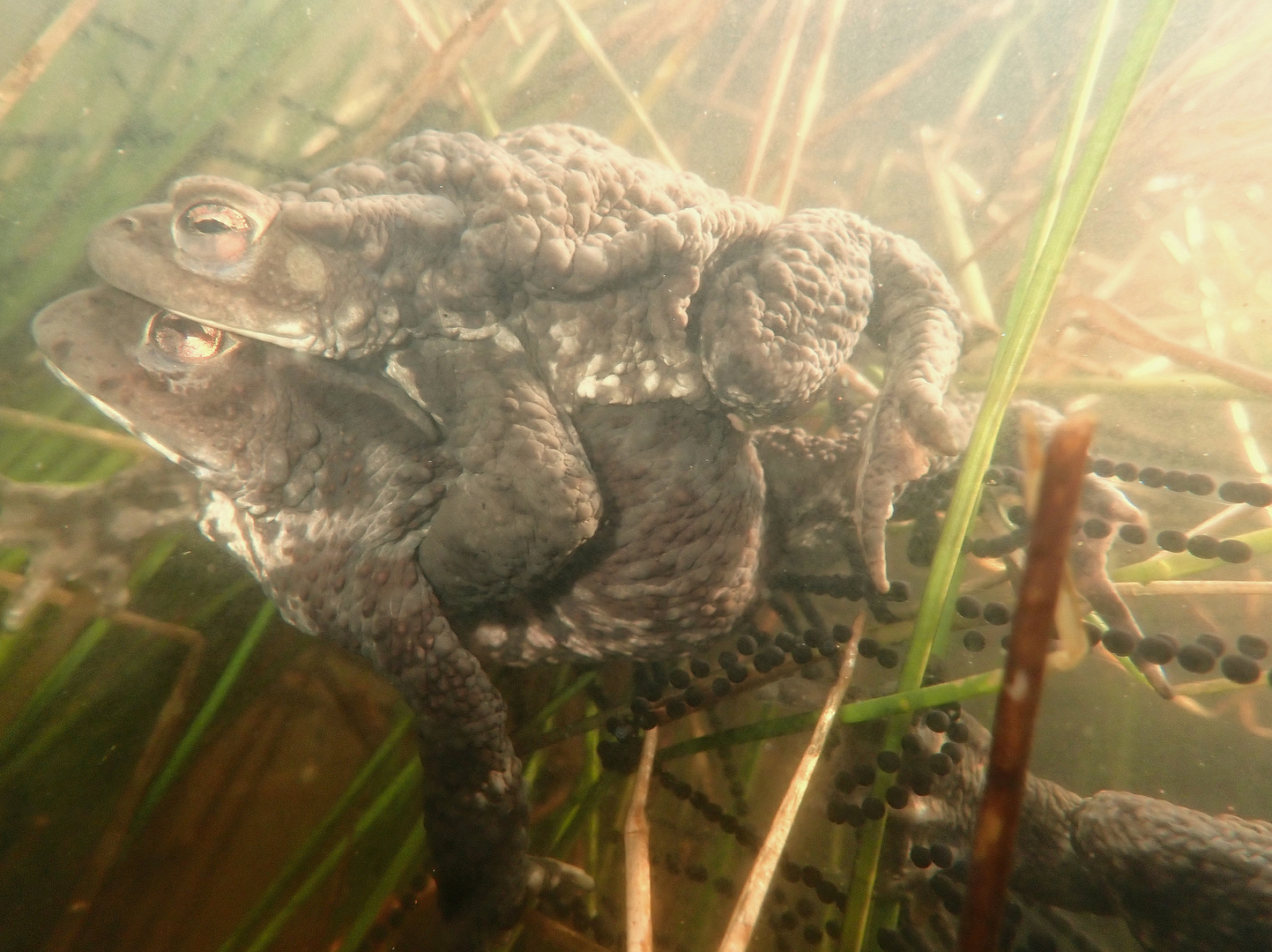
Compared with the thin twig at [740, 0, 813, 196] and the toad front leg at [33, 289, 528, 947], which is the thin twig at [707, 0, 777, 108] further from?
the toad front leg at [33, 289, 528, 947]

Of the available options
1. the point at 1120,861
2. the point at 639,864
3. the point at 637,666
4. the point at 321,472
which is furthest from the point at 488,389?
the point at 1120,861

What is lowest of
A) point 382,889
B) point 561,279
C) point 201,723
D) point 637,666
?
point 382,889

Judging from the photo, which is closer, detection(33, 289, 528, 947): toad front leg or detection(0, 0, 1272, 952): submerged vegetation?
detection(33, 289, 528, 947): toad front leg

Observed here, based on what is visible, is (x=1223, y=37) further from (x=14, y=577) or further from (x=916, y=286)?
(x=14, y=577)

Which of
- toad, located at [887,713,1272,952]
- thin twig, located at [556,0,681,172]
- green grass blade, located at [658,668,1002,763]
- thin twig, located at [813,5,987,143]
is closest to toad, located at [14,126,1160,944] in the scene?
green grass blade, located at [658,668,1002,763]

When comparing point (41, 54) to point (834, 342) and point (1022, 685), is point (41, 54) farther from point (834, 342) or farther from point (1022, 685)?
point (1022, 685)

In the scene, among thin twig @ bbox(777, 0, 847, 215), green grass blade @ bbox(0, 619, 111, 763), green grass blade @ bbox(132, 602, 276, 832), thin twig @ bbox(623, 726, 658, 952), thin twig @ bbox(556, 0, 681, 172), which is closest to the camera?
thin twig @ bbox(623, 726, 658, 952)
